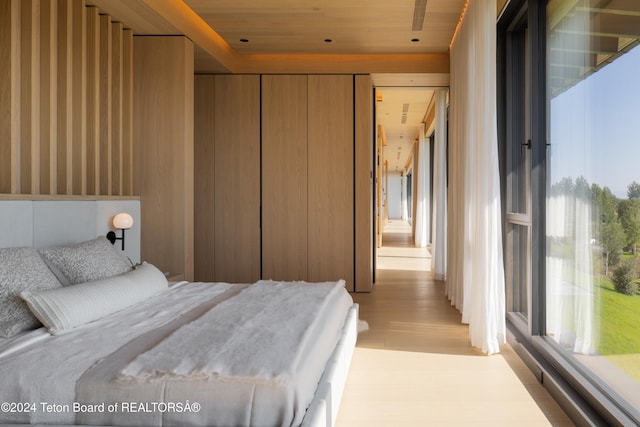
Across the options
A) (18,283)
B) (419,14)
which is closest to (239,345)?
(18,283)

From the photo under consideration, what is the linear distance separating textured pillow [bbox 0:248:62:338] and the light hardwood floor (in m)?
1.53

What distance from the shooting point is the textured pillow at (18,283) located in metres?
2.20

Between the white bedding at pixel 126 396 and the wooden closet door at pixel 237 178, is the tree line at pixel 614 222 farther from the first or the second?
the wooden closet door at pixel 237 178

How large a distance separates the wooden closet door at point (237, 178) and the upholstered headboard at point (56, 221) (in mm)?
1640

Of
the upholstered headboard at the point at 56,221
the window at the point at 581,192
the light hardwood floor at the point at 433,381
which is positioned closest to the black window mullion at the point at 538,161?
the window at the point at 581,192

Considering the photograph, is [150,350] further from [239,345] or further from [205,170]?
[205,170]

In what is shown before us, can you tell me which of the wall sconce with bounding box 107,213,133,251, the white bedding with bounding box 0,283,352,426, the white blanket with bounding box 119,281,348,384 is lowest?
the white bedding with bounding box 0,283,352,426

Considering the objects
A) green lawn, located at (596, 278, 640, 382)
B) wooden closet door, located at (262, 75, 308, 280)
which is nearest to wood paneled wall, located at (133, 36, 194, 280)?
wooden closet door, located at (262, 75, 308, 280)

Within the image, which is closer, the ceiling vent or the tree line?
the tree line

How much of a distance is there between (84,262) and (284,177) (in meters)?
3.16

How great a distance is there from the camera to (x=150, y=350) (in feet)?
6.06

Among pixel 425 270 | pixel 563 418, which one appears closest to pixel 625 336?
pixel 563 418

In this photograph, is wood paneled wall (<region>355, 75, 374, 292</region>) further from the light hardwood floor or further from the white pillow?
the white pillow

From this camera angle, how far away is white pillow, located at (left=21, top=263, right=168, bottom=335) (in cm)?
217
